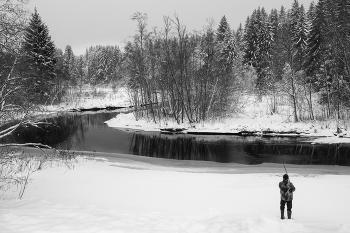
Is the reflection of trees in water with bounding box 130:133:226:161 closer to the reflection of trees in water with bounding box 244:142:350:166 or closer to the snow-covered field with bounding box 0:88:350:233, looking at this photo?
the snow-covered field with bounding box 0:88:350:233

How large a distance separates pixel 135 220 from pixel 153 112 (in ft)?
93.7

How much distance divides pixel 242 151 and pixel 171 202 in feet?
43.7

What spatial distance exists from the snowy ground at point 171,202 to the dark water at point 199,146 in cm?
331

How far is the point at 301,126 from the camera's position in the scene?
2825 centimetres

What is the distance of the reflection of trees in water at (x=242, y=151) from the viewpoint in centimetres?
1831

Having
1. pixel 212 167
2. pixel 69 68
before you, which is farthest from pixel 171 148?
pixel 69 68

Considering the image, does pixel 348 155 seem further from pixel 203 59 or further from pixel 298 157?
pixel 203 59

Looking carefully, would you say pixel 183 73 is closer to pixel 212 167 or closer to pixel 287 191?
pixel 212 167

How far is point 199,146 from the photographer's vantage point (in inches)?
932

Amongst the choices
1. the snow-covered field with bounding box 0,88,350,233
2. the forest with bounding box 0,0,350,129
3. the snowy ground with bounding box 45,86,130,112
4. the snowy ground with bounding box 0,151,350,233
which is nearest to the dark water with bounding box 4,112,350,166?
the snow-covered field with bounding box 0,88,350,233

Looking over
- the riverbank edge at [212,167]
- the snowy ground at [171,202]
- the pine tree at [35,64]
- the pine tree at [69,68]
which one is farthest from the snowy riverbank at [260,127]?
the pine tree at [69,68]

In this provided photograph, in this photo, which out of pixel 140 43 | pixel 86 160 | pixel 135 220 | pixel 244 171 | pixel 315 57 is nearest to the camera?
pixel 135 220

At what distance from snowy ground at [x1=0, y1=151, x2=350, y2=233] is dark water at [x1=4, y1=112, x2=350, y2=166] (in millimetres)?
3310

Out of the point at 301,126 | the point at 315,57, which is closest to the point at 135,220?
the point at 301,126
